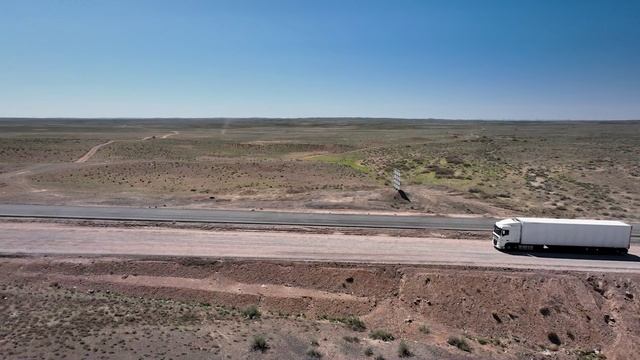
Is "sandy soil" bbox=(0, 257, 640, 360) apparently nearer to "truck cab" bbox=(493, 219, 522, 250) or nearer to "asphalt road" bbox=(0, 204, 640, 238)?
"truck cab" bbox=(493, 219, 522, 250)

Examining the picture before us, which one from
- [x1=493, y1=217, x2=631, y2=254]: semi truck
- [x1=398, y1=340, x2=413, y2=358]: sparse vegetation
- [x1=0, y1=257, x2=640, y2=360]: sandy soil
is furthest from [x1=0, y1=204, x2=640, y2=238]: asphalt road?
[x1=398, y1=340, x2=413, y2=358]: sparse vegetation

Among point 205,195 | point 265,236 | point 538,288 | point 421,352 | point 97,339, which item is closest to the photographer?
point 97,339

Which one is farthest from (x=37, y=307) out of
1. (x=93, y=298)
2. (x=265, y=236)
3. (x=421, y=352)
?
(x=421, y=352)

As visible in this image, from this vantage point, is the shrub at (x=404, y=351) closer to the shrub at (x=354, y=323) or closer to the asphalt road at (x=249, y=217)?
the shrub at (x=354, y=323)

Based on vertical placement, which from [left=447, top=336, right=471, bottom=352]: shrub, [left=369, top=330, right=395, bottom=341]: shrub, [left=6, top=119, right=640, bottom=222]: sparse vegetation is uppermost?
[left=6, top=119, right=640, bottom=222]: sparse vegetation

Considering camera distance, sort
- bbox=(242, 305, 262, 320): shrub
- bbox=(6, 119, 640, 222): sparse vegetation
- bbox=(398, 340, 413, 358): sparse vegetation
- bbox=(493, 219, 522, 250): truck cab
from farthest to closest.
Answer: bbox=(6, 119, 640, 222): sparse vegetation → bbox=(493, 219, 522, 250): truck cab → bbox=(242, 305, 262, 320): shrub → bbox=(398, 340, 413, 358): sparse vegetation

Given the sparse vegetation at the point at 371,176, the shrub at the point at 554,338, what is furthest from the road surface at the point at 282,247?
the sparse vegetation at the point at 371,176

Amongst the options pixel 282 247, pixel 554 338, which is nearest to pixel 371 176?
pixel 282 247

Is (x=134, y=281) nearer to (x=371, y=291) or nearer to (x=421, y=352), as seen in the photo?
(x=371, y=291)
